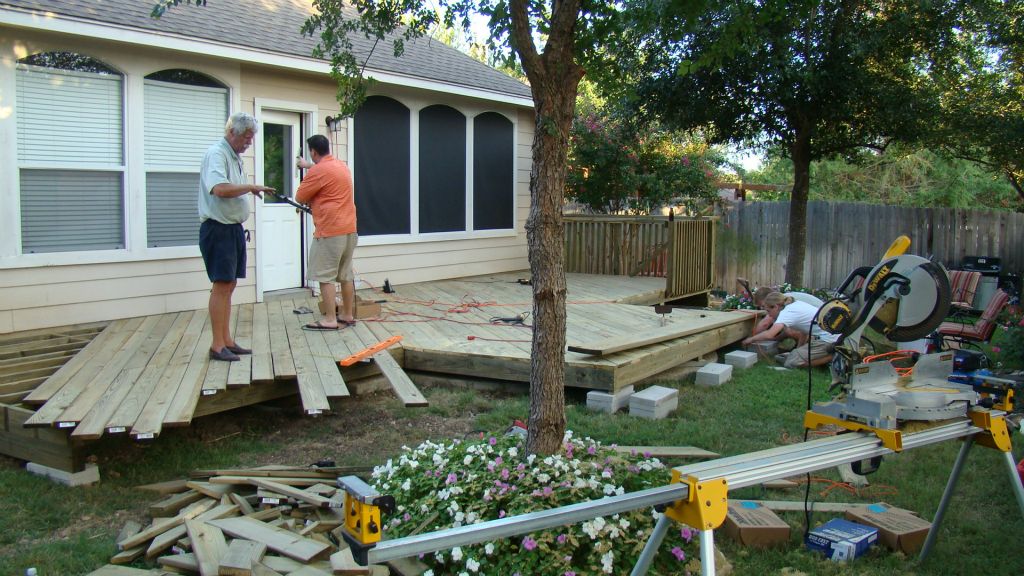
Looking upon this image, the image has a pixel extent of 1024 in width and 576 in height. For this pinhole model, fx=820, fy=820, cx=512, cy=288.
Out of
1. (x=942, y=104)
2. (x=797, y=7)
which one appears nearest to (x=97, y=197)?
(x=797, y=7)

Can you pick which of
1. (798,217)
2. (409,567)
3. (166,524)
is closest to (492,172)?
(798,217)

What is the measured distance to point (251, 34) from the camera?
26.3 feet

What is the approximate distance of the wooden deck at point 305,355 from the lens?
4488 mm

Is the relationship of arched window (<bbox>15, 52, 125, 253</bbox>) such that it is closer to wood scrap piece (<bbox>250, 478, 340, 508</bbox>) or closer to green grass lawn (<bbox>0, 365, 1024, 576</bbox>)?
green grass lawn (<bbox>0, 365, 1024, 576</bbox>)

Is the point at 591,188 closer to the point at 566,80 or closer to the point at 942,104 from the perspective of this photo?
the point at 942,104

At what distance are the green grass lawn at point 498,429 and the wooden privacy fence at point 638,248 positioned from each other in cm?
440

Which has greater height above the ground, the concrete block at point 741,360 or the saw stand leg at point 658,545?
the saw stand leg at point 658,545

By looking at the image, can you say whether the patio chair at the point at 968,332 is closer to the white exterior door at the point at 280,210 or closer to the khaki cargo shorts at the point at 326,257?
the khaki cargo shorts at the point at 326,257

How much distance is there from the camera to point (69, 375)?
500 cm

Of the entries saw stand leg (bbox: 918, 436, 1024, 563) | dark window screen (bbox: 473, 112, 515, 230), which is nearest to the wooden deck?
dark window screen (bbox: 473, 112, 515, 230)

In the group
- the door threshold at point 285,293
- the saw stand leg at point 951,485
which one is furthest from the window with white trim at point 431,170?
the saw stand leg at point 951,485

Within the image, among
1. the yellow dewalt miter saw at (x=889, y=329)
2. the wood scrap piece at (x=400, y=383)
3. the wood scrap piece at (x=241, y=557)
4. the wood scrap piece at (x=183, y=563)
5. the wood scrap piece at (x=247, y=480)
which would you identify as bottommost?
the wood scrap piece at (x=183, y=563)

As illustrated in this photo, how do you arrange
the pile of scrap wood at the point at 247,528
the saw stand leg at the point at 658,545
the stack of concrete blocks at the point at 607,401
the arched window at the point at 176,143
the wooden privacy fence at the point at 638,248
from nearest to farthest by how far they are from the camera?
the saw stand leg at the point at 658,545 < the pile of scrap wood at the point at 247,528 < the stack of concrete blocks at the point at 607,401 < the arched window at the point at 176,143 < the wooden privacy fence at the point at 638,248

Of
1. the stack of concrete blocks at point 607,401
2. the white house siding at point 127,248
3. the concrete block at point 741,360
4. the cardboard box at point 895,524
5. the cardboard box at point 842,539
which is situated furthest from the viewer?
the concrete block at point 741,360
